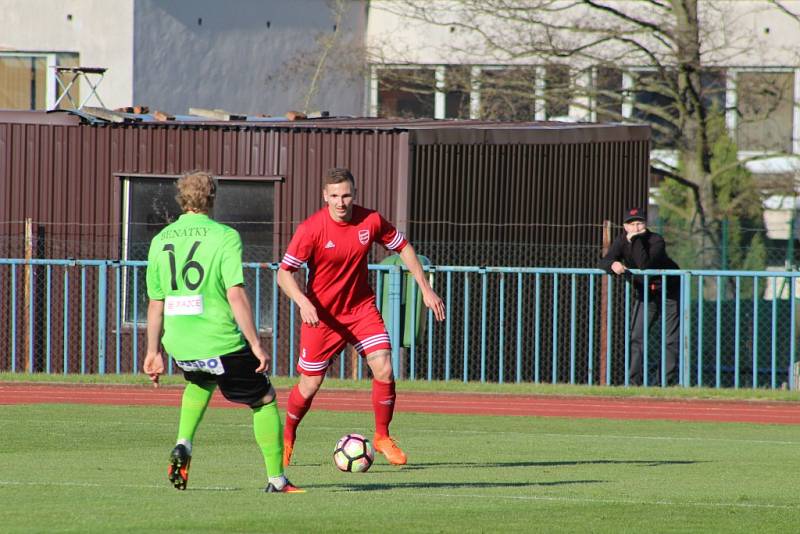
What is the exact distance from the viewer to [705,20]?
3108cm

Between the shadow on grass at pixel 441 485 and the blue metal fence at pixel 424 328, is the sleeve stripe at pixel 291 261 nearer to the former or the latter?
the shadow on grass at pixel 441 485

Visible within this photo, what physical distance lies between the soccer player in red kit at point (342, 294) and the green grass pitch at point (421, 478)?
17.3 inches

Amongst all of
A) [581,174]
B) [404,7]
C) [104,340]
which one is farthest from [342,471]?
[404,7]

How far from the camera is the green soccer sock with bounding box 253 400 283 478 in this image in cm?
897

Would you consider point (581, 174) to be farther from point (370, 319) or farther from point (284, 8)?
point (284, 8)

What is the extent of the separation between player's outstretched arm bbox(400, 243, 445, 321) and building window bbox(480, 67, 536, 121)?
18.3 meters

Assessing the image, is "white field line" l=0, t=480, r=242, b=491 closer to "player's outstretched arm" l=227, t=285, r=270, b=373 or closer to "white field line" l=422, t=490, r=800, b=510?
"player's outstretched arm" l=227, t=285, r=270, b=373

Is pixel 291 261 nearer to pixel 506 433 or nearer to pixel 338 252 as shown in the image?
pixel 338 252

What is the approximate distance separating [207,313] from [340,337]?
2472mm

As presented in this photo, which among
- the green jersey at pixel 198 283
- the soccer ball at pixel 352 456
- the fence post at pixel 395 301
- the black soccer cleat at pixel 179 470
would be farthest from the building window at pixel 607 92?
the black soccer cleat at pixel 179 470

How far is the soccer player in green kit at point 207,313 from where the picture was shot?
8.76 m

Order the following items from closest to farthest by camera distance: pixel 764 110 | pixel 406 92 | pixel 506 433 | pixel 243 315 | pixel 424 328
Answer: pixel 243 315 → pixel 506 433 → pixel 424 328 → pixel 764 110 → pixel 406 92

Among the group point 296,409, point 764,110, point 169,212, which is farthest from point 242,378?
point 764,110

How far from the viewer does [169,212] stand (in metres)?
20.8
